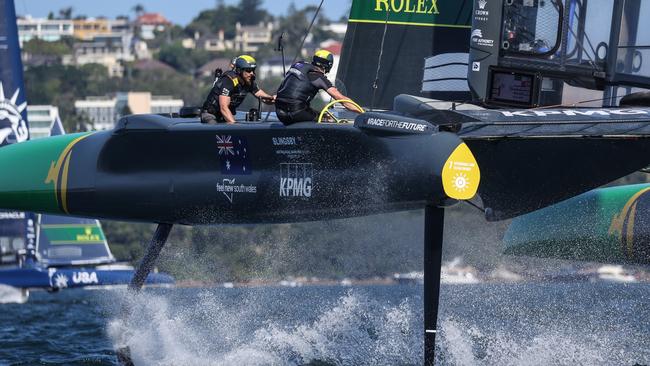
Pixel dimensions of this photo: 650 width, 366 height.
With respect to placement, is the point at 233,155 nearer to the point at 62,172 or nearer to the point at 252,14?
the point at 62,172

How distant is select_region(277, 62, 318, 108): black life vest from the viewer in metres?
8.16

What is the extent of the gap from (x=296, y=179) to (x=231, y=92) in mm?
1113

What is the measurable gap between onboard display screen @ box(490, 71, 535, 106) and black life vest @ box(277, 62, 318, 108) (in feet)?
3.81

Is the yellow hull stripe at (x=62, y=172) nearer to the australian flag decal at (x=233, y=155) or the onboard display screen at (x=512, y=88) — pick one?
the australian flag decal at (x=233, y=155)

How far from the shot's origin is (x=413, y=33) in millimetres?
10344

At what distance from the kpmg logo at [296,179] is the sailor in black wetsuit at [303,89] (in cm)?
27

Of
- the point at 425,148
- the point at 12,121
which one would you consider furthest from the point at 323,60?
the point at 12,121

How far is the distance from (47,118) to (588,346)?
1761 inches

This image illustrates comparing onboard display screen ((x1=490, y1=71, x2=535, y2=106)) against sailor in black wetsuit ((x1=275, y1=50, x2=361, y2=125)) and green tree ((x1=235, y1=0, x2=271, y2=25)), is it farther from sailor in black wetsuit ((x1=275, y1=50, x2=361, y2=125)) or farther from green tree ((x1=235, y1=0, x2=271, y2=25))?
green tree ((x1=235, y1=0, x2=271, y2=25))

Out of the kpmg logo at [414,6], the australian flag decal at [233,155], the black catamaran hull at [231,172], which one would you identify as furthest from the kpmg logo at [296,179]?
the kpmg logo at [414,6]

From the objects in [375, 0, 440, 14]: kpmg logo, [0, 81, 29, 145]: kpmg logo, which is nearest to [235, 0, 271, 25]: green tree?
[0, 81, 29, 145]: kpmg logo

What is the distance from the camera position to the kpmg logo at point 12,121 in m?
18.2

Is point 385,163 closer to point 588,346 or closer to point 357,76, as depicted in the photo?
point 588,346

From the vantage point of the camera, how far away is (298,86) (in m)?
8.24
